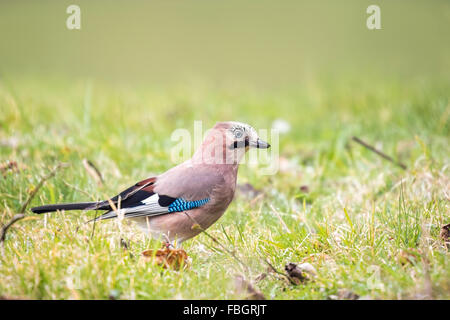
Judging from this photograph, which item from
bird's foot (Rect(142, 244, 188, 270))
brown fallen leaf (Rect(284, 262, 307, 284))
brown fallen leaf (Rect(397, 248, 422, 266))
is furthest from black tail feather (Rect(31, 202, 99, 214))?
brown fallen leaf (Rect(397, 248, 422, 266))

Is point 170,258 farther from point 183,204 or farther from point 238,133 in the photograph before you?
point 238,133

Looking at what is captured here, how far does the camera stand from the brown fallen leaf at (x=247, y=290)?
8.55 ft

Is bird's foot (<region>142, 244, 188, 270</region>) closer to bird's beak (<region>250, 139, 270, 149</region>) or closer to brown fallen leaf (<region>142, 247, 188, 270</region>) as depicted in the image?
brown fallen leaf (<region>142, 247, 188, 270</region>)

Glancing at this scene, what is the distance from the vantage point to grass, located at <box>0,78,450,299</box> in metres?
2.65

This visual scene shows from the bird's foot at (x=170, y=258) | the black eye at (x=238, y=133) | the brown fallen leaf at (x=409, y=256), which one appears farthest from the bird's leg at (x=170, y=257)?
the brown fallen leaf at (x=409, y=256)

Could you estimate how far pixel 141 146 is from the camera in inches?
216

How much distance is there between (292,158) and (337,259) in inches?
102

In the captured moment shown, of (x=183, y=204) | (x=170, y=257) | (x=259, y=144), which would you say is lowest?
(x=170, y=257)

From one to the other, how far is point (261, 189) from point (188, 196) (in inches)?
60.9

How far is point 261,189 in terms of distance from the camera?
15.5ft

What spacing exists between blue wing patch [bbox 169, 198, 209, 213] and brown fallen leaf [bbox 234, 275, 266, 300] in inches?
27.9

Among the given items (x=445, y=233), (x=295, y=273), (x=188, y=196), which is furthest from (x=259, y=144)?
(x=445, y=233)
